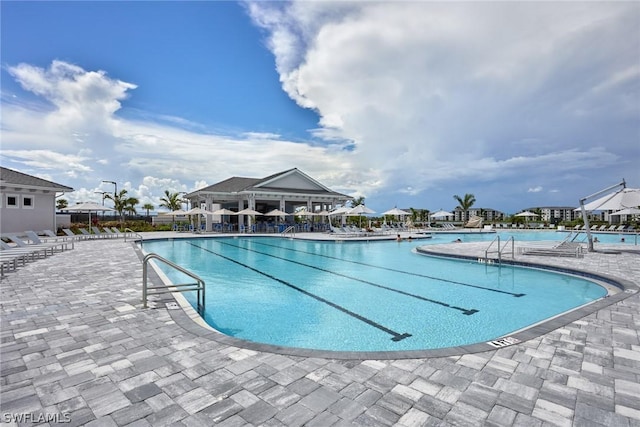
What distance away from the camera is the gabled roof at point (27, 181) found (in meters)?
17.9

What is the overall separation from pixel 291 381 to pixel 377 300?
4.66 meters

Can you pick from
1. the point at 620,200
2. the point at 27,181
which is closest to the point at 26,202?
the point at 27,181

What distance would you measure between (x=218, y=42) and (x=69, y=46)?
17.3 feet

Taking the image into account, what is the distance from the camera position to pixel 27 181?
735 inches

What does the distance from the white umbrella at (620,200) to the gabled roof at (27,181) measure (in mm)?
28947

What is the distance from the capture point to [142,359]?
3.26 metres

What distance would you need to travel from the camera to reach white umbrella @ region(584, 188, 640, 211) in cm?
1257

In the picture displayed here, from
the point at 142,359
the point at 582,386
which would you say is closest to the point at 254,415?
the point at 142,359

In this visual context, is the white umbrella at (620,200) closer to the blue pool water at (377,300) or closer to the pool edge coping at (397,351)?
the blue pool water at (377,300)

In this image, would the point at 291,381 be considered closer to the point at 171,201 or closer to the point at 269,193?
the point at 269,193

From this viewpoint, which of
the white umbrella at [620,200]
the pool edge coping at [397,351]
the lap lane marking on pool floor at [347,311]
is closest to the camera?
the pool edge coping at [397,351]

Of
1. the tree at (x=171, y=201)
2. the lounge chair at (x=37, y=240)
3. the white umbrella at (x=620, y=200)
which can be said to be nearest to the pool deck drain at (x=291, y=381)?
the lounge chair at (x=37, y=240)

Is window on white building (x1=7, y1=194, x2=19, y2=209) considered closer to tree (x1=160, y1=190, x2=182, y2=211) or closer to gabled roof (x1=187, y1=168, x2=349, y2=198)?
gabled roof (x1=187, y1=168, x2=349, y2=198)

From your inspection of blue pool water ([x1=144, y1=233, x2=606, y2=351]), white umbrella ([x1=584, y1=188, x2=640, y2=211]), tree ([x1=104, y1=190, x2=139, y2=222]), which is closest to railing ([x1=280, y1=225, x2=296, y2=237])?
blue pool water ([x1=144, y1=233, x2=606, y2=351])
